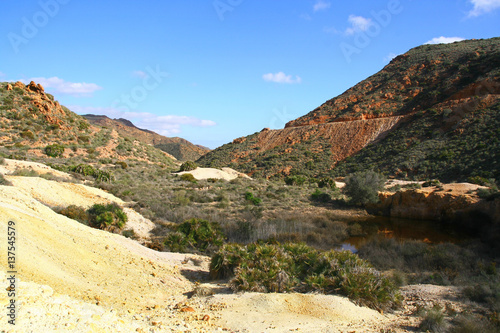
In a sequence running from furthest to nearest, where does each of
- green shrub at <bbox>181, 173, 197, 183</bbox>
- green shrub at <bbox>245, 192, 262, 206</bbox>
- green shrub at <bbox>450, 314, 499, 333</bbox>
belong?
green shrub at <bbox>181, 173, 197, 183</bbox> → green shrub at <bbox>245, 192, 262, 206</bbox> → green shrub at <bbox>450, 314, 499, 333</bbox>

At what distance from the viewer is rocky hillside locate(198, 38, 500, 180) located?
34.2 metres

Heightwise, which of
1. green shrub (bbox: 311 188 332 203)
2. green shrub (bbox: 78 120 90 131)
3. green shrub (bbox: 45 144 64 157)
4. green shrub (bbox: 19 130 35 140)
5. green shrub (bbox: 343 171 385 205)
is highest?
green shrub (bbox: 78 120 90 131)

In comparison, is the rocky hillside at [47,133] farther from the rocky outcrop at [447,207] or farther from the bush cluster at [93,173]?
the rocky outcrop at [447,207]

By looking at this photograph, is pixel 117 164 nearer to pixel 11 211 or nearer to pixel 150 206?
pixel 150 206

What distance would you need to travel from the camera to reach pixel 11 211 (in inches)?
276

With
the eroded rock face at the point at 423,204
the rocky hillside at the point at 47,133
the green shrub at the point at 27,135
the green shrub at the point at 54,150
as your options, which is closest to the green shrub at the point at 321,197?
the eroded rock face at the point at 423,204

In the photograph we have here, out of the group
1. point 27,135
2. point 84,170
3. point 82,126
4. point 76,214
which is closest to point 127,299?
point 76,214

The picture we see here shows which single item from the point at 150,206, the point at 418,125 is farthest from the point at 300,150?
the point at 150,206

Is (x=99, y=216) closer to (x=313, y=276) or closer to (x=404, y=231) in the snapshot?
(x=313, y=276)

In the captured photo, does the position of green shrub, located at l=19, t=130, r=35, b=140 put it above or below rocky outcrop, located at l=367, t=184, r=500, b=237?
above

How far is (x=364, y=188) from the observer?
22875mm

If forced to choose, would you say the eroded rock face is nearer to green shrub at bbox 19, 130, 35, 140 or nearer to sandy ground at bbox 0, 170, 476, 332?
sandy ground at bbox 0, 170, 476, 332

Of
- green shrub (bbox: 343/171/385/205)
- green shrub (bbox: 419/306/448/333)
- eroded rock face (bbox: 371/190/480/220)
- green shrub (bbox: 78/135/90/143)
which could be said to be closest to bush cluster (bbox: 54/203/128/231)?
green shrub (bbox: 419/306/448/333)

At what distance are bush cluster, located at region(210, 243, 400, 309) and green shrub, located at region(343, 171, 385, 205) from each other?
55.2ft
